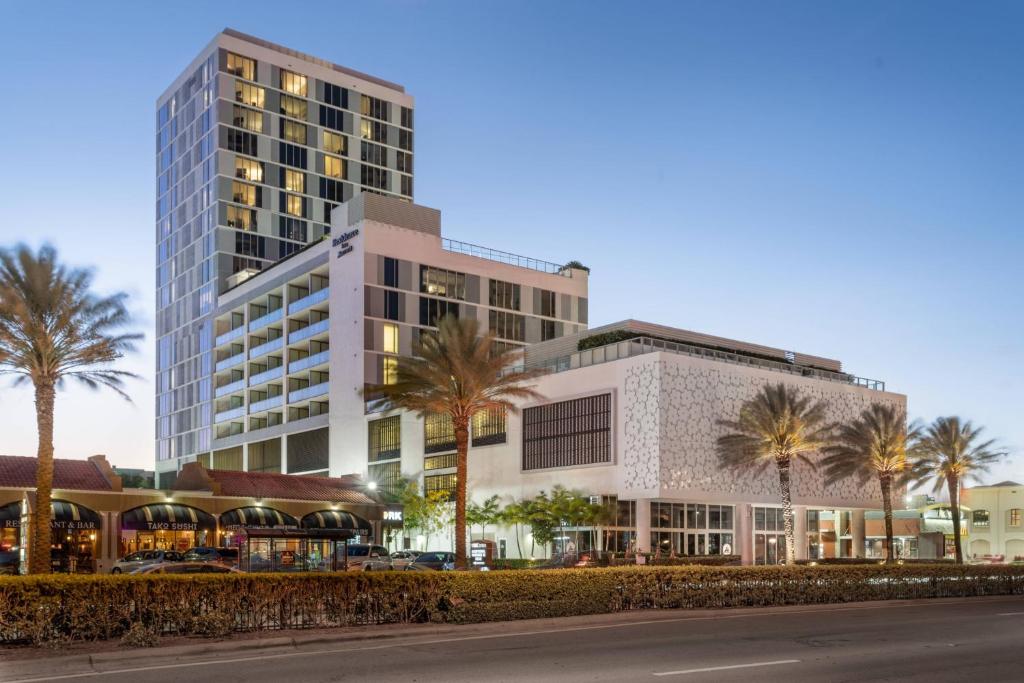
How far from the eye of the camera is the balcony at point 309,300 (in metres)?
92.6

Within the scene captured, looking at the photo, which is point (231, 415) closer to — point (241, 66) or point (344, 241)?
point (344, 241)

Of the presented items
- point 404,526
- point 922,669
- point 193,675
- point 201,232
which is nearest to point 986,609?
point 922,669

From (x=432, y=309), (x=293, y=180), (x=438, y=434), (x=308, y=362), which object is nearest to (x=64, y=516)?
(x=438, y=434)

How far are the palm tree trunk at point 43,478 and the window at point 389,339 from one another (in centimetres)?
5584

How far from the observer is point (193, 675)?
15953 millimetres

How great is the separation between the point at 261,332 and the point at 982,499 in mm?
74692

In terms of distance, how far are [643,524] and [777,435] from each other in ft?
32.3

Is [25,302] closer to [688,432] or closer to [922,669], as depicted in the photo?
[922,669]

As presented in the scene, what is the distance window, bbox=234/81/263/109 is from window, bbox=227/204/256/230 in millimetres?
12015

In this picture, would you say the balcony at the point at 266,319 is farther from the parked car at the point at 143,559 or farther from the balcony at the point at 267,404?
the parked car at the point at 143,559

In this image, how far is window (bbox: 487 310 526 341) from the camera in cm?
9806

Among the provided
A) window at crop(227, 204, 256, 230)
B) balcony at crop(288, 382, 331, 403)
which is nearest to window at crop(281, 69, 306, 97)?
window at crop(227, 204, 256, 230)

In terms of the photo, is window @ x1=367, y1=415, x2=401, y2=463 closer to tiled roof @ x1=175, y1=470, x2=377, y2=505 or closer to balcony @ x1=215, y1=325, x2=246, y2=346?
tiled roof @ x1=175, y1=470, x2=377, y2=505

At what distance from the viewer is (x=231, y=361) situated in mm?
107438
